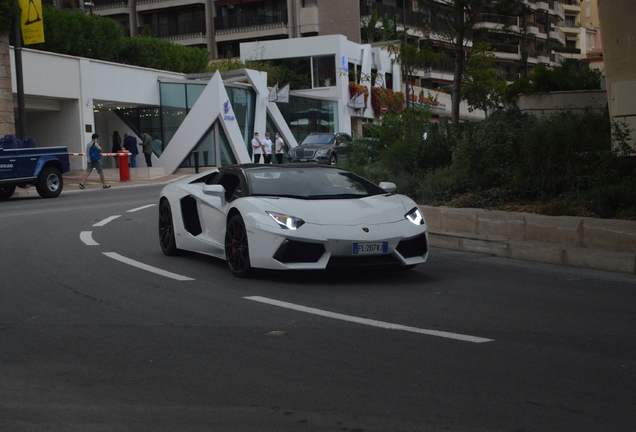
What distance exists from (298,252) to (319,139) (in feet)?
98.8

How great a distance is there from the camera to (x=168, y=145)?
3862 cm

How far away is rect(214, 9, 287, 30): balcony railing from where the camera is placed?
6534 centimetres

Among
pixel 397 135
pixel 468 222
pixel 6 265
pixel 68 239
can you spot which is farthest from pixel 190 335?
pixel 397 135

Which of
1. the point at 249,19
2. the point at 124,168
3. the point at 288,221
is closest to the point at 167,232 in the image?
the point at 288,221

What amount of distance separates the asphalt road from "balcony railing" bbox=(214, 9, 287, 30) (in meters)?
58.0

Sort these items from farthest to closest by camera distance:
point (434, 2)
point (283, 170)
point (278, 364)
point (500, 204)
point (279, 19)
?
1. point (279, 19)
2. point (434, 2)
3. point (500, 204)
4. point (283, 170)
5. point (278, 364)

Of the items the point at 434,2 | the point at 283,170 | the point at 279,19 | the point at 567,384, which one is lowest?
the point at 567,384

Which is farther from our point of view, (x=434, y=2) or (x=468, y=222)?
(x=434, y=2)

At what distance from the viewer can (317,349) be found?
559 centimetres

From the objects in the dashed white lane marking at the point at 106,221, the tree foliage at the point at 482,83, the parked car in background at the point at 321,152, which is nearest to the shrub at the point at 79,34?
the parked car in background at the point at 321,152

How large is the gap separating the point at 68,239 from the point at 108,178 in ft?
71.0

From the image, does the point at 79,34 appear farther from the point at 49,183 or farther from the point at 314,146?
the point at 49,183

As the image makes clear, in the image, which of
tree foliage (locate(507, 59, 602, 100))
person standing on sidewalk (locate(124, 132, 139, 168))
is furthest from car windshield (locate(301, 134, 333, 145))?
tree foliage (locate(507, 59, 602, 100))

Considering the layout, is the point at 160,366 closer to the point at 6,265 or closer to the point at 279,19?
the point at 6,265
